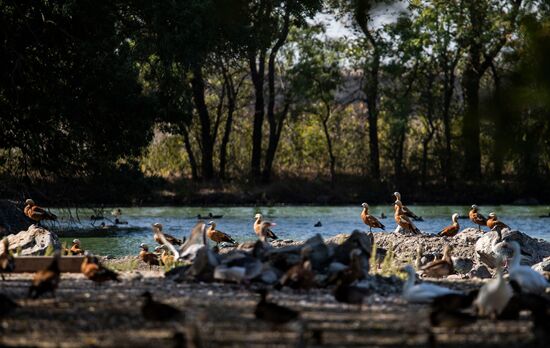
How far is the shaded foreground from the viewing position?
347 inches

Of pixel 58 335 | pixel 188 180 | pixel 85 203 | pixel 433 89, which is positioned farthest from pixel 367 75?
pixel 58 335

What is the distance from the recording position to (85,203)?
23.4 m

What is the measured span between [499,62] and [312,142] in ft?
165

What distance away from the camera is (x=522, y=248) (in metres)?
22.2

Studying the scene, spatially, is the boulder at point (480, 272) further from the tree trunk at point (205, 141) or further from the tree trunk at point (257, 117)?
the tree trunk at point (205, 141)

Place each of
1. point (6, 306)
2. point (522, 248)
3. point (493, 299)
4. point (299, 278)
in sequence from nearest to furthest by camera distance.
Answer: point (6, 306) → point (493, 299) → point (299, 278) → point (522, 248)

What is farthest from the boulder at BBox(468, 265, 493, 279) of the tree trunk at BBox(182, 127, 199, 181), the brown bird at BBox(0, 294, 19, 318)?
the tree trunk at BBox(182, 127, 199, 181)

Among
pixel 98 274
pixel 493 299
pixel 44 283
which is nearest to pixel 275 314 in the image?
pixel 493 299

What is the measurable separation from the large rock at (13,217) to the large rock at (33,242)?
22.3ft

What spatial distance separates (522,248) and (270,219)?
18206 millimetres

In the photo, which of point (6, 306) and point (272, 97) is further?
point (272, 97)

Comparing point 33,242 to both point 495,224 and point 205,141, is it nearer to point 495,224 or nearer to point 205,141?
point 495,224

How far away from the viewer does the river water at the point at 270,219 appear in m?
31.1

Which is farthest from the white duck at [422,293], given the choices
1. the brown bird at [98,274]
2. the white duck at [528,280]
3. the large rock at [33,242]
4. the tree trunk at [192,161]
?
the tree trunk at [192,161]
